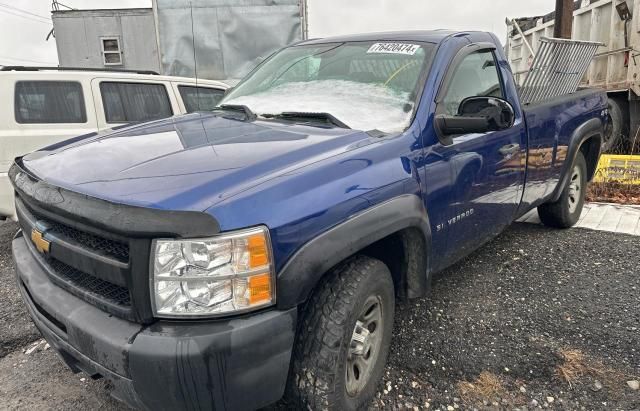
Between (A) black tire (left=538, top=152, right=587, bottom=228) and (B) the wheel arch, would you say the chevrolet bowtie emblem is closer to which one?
(B) the wheel arch

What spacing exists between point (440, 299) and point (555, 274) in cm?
109

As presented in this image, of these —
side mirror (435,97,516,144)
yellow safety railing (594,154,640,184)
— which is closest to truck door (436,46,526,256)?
side mirror (435,97,516,144)

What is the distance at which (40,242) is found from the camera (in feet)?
6.81

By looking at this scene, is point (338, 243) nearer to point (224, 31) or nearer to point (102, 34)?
point (224, 31)

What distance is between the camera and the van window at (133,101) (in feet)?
17.5

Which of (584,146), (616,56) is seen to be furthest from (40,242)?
(616,56)

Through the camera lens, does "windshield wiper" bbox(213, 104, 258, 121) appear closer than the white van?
Yes

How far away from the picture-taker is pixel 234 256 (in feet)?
Answer: 5.39

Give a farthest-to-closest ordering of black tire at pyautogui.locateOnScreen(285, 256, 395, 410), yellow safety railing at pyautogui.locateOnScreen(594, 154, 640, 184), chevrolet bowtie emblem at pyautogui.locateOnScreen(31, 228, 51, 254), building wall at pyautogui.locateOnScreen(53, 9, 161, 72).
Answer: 1. building wall at pyautogui.locateOnScreen(53, 9, 161, 72)
2. yellow safety railing at pyautogui.locateOnScreen(594, 154, 640, 184)
3. chevrolet bowtie emblem at pyautogui.locateOnScreen(31, 228, 51, 254)
4. black tire at pyautogui.locateOnScreen(285, 256, 395, 410)

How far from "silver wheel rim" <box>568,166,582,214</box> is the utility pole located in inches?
133

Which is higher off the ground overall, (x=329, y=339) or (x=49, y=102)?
(x=49, y=102)

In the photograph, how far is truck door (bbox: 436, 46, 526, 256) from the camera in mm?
2773

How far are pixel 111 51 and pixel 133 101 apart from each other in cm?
681

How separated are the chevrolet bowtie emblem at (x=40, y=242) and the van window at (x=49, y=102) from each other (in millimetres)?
3177
